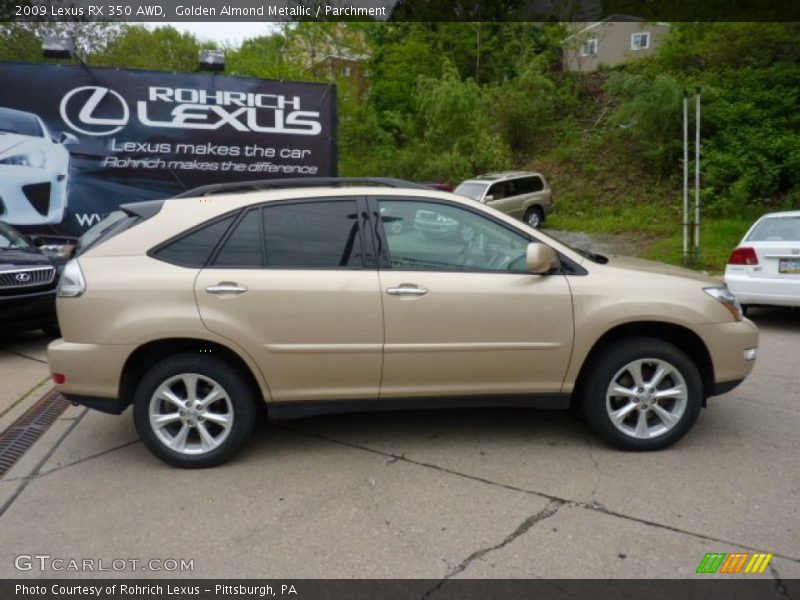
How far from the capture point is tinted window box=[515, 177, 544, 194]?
2061cm

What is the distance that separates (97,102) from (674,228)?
13986 millimetres

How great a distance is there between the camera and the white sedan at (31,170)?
969 cm

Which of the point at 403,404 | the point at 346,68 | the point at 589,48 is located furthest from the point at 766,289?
the point at 589,48

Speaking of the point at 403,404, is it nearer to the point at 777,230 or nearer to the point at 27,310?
the point at 27,310

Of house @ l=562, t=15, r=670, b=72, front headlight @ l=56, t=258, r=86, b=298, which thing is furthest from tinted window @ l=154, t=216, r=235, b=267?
house @ l=562, t=15, r=670, b=72

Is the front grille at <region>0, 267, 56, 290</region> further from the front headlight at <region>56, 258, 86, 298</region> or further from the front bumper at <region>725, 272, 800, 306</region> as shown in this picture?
the front bumper at <region>725, 272, 800, 306</region>

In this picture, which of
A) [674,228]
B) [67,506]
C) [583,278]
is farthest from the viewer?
[674,228]

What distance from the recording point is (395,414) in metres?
5.05

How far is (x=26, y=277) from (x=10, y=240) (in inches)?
41.5

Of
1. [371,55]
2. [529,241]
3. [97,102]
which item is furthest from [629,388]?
[371,55]

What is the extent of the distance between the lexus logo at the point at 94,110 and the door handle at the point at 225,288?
24.4ft

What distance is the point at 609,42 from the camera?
34.6 metres
